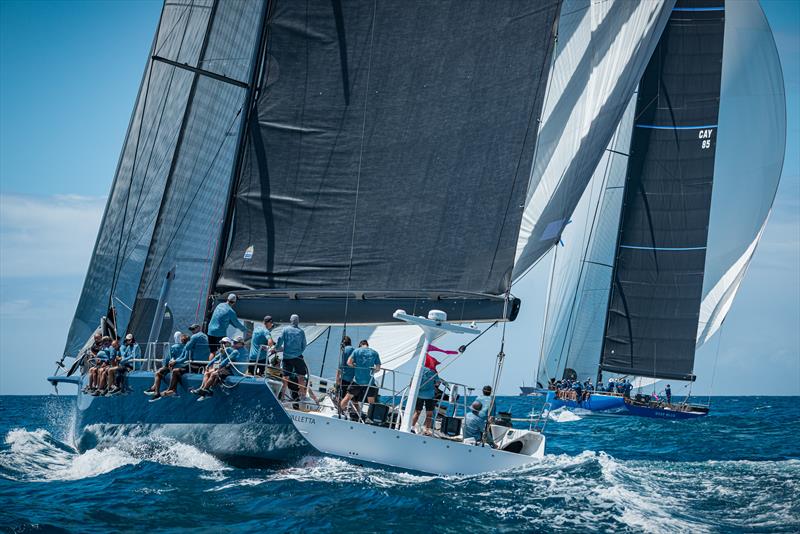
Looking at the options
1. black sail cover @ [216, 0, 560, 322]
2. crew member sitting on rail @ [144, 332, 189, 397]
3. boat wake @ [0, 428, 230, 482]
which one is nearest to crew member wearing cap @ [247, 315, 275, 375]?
crew member sitting on rail @ [144, 332, 189, 397]

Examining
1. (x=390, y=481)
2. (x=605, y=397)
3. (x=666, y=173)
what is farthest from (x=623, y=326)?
(x=390, y=481)

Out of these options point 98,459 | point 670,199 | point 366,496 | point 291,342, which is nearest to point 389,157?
point 291,342

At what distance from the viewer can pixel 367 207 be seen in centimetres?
1559

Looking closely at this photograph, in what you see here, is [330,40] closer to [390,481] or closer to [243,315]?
[243,315]

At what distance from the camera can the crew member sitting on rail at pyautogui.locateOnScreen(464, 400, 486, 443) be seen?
545 inches

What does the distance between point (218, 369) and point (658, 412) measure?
100 ft

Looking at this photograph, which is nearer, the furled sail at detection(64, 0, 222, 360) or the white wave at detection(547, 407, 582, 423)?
the furled sail at detection(64, 0, 222, 360)

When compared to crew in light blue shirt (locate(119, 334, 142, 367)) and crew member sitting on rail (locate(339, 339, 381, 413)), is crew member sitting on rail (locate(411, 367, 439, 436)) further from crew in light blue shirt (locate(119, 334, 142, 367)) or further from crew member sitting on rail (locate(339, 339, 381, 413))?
crew in light blue shirt (locate(119, 334, 142, 367))

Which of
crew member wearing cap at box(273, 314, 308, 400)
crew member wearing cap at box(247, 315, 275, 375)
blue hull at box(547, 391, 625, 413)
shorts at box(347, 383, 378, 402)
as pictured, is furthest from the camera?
blue hull at box(547, 391, 625, 413)

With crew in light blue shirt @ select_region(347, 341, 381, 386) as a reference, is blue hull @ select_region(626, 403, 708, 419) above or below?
below

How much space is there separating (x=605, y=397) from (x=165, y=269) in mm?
27079

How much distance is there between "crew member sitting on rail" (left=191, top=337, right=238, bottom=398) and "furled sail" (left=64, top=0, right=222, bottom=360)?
5.93 metres

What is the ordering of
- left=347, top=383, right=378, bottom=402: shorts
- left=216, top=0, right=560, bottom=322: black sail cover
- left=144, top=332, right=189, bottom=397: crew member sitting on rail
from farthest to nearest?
left=216, top=0, right=560, bottom=322: black sail cover
left=144, top=332, right=189, bottom=397: crew member sitting on rail
left=347, top=383, right=378, bottom=402: shorts

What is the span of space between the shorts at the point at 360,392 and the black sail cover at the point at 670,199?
94.9ft
